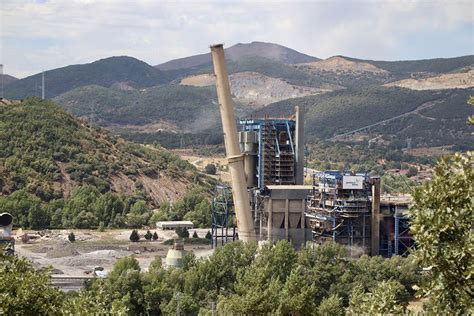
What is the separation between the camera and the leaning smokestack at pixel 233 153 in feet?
226

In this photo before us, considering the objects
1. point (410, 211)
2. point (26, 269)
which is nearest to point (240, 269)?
point (26, 269)

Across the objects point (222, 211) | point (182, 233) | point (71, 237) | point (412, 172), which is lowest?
point (71, 237)

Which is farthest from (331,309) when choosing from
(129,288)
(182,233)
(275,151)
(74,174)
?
(74,174)

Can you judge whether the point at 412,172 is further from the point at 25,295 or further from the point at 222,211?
the point at 25,295

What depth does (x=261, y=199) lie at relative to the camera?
2867 inches

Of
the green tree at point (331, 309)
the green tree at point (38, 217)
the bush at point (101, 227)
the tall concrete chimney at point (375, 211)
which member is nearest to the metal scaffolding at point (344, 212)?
the tall concrete chimney at point (375, 211)

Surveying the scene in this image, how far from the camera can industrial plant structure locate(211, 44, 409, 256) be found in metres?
67.3

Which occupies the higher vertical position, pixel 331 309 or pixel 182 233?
pixel 182 233

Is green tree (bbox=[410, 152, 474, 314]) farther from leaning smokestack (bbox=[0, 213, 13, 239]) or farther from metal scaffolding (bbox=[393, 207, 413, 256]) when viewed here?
leaning smokestack (bbox=[0, 213, 13, 239])

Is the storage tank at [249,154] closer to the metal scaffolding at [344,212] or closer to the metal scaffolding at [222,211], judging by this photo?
the metal scaffolding at [222,211]

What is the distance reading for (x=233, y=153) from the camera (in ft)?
228

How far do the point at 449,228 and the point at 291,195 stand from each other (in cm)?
5648

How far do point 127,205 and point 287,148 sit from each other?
113ft

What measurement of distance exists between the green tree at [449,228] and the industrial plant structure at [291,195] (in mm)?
48615
